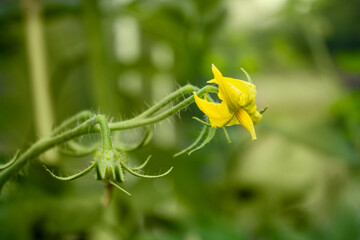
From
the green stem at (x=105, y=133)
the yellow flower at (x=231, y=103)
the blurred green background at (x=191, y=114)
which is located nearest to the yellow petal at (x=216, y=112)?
the yellow flower at (x=231, y=103)

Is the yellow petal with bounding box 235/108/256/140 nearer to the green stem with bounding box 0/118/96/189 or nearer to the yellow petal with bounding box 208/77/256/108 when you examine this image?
the yellow petal with bounding box 208/77/256/108

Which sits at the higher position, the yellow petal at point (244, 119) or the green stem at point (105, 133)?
→ the green stem at point (105, 133)

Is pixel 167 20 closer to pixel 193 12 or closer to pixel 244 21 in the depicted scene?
pixel 193 12

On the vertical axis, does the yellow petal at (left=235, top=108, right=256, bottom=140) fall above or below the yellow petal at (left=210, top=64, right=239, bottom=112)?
below

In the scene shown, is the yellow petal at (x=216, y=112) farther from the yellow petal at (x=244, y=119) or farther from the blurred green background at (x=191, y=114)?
the blurred green background at (x=191, y=114)

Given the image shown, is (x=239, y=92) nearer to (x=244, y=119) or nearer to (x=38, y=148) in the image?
(x=244, y=119)

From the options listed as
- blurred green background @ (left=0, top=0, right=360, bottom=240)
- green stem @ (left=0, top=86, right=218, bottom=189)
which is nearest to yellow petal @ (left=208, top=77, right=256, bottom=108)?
green stem @ (left=0, top=86, right=218, bottom=189)
